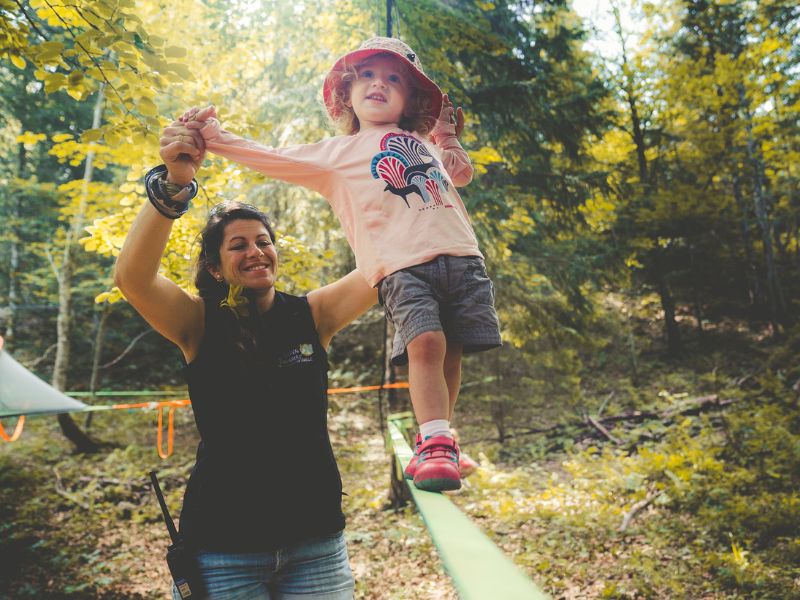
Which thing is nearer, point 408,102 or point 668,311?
point 408,102

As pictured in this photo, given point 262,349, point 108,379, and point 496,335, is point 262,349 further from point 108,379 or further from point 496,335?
point 108,379

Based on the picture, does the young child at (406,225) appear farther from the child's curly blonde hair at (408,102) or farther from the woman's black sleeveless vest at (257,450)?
the woman's black sleeveless vest at (257,450)

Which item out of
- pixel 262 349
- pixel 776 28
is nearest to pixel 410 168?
pixel 262 349

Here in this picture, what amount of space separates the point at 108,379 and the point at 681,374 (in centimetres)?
1335

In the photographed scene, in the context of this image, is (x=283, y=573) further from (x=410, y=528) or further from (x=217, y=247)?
(x=410, y=528)

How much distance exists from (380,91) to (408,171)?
0.41 meters

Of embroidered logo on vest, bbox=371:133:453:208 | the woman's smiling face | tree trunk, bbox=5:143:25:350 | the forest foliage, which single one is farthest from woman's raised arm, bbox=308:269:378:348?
tree trunk, bbox=5:143:25:350

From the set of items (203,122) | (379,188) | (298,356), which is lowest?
(298,356)

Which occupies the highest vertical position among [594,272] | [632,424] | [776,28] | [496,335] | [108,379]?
[776,28]

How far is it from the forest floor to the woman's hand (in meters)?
3.86

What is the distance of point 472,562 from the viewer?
3.08 ft

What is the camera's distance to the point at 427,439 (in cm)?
156

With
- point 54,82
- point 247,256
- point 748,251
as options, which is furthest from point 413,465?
point 748,251

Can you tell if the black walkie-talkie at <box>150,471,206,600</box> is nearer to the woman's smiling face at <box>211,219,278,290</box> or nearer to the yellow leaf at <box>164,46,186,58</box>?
the woman's smiling face at <box>211,219,278,290</box>
